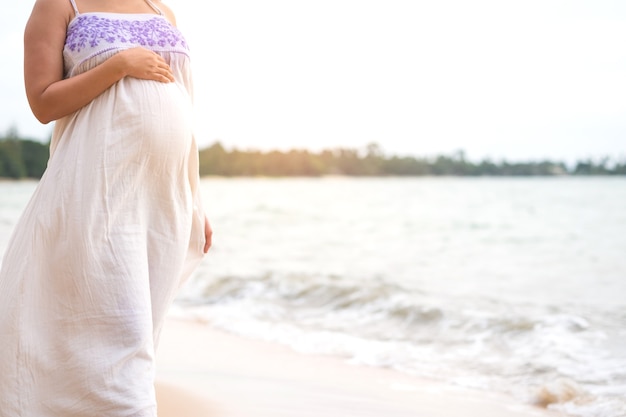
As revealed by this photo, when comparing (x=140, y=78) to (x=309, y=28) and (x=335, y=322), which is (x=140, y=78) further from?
(x=309, y=28)

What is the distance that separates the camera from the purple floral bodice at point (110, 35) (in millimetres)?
2256

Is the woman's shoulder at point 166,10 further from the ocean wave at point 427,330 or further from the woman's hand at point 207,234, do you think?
the ocean wave at point 427,330

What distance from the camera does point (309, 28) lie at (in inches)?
1061

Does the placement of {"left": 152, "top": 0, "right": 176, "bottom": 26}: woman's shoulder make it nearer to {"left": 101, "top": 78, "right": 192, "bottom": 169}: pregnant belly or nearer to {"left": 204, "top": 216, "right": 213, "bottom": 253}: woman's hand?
{"left": 101, "top": 78, "right": 192, "bottom": 169}: pregnant belly

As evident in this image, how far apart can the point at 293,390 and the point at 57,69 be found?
2209mm

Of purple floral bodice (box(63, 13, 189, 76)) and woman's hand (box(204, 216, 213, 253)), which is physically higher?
purple floral bodice (box(63, 13, 189, 76))

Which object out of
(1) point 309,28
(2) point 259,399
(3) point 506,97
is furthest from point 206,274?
(3) point 506,97

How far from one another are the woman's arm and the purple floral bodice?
40 millimetres

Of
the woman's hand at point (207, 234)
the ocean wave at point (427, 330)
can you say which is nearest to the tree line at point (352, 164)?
the ocean wave at point (427, 330)

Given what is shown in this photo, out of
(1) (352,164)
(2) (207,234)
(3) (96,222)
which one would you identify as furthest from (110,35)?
(1) (352,164)

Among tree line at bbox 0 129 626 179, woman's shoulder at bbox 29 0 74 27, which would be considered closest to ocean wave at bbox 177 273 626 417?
woman's shoulder at bbox 29 0 74 27

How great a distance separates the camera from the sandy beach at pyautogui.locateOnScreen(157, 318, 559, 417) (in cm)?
345

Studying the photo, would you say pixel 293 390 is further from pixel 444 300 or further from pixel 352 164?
pixel 352 164

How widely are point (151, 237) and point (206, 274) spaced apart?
6.50m
